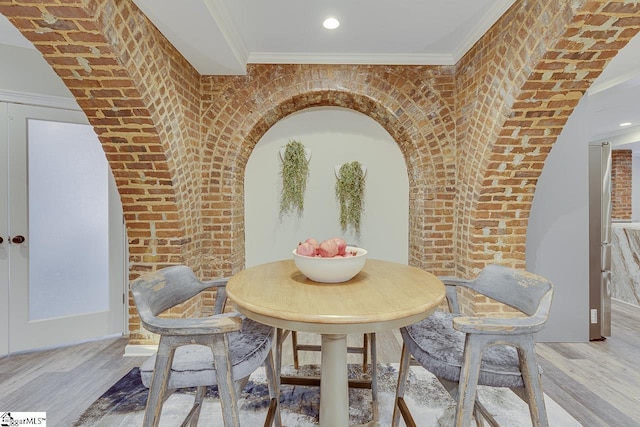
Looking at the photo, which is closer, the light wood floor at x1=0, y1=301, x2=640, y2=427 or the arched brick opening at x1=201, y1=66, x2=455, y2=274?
the light wood floor at x1=0, y1=301, x2=640, y2=427

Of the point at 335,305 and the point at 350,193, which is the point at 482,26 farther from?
the point at 335,305

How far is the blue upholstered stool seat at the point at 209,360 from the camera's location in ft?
4.38

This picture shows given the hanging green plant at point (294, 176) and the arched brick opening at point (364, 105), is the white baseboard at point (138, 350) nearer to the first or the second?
the arched brick opening at point (364, 105)

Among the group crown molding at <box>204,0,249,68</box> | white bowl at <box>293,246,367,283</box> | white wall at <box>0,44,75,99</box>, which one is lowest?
white bowl at <box>293,246,367,283</box>

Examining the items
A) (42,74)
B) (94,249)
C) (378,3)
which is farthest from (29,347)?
(378,3)

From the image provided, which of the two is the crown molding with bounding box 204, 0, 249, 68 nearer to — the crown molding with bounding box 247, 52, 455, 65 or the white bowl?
the crown molding with bounding box 247, 52, 455, 65

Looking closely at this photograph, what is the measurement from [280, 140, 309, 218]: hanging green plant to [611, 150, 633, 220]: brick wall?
7.35m

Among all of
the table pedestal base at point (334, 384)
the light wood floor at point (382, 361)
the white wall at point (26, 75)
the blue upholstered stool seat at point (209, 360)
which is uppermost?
the white wall at point (26, 75)

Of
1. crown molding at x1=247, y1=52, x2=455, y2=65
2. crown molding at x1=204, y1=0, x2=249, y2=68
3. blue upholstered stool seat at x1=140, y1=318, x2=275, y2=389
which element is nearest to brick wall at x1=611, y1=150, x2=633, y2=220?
crown molding at x1=247, y1=52, x2=455, y2=65

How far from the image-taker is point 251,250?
373 centimetres

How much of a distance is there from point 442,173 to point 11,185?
3.87 meters

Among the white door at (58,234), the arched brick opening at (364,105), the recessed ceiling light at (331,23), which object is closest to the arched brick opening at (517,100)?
the arched brick opening at (364,105)

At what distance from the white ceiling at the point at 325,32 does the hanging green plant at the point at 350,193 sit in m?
1.07

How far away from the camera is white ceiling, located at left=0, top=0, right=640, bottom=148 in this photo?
7.84 ft
